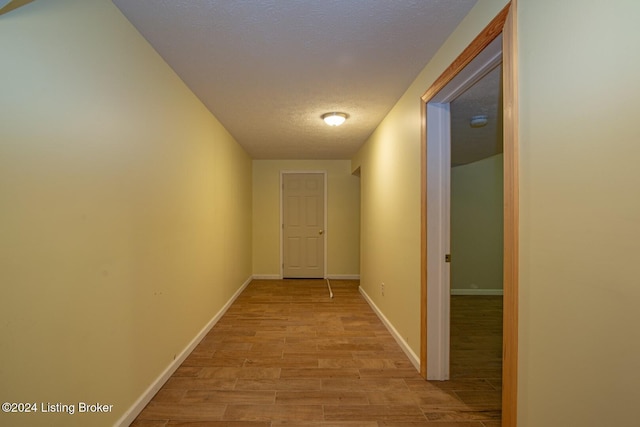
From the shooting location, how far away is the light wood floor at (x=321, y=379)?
1.63 metres

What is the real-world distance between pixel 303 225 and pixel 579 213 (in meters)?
4.54

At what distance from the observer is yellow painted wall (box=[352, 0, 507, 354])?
1.64 meters

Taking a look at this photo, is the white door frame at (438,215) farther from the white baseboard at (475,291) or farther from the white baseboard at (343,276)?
the white baseboard at (343,276)

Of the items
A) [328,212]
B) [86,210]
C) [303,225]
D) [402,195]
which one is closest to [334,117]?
[402,195]

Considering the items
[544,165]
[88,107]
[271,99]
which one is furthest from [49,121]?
[544,165]

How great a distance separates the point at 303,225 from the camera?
207 inches

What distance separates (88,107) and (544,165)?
1934mm

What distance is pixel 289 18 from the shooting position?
4.77 ft

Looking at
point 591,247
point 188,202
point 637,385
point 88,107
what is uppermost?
point 88,107

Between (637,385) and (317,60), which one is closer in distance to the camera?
(637,385)

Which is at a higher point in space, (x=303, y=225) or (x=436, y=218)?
(x=436, y=218)

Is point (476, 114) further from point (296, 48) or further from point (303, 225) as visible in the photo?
point (303, 225)

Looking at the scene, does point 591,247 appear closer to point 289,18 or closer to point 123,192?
point 289,18

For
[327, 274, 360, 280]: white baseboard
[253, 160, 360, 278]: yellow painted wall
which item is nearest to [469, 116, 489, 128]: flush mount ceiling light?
[253, 160, 360, 278]: yellow painted wall
